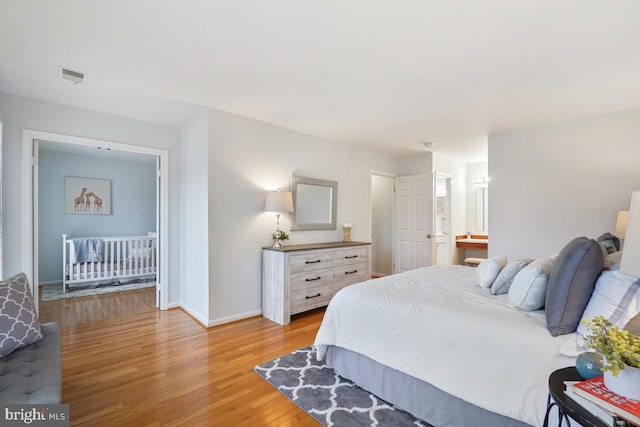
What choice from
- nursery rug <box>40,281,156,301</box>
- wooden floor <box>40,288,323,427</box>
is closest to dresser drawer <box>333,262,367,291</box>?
wooden floor <box>40,288,323,427</box>

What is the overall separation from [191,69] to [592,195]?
450 centimetres

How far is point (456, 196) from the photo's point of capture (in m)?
6.04

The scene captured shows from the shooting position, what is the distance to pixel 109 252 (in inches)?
210

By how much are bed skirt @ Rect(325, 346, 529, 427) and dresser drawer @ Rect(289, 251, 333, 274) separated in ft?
4.29

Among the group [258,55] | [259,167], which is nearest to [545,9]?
[258,55]

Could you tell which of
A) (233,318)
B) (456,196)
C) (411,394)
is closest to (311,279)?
(233,318)

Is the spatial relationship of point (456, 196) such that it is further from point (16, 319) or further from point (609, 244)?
point (16, 319)

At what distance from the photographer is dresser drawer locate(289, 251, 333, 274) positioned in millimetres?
3516

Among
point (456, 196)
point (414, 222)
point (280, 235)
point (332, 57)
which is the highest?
point (332, 57)

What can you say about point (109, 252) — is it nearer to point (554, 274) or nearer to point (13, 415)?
point (13, 415)

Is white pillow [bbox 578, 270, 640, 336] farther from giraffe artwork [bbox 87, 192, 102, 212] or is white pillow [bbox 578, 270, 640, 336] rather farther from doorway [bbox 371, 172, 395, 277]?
giraffe artwork [bbox 87, 192, 102, 212]

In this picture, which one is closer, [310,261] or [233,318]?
[233,318]

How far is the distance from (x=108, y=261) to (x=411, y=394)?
18.0 ft

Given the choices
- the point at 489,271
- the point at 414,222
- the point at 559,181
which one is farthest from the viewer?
the point at 414,222
